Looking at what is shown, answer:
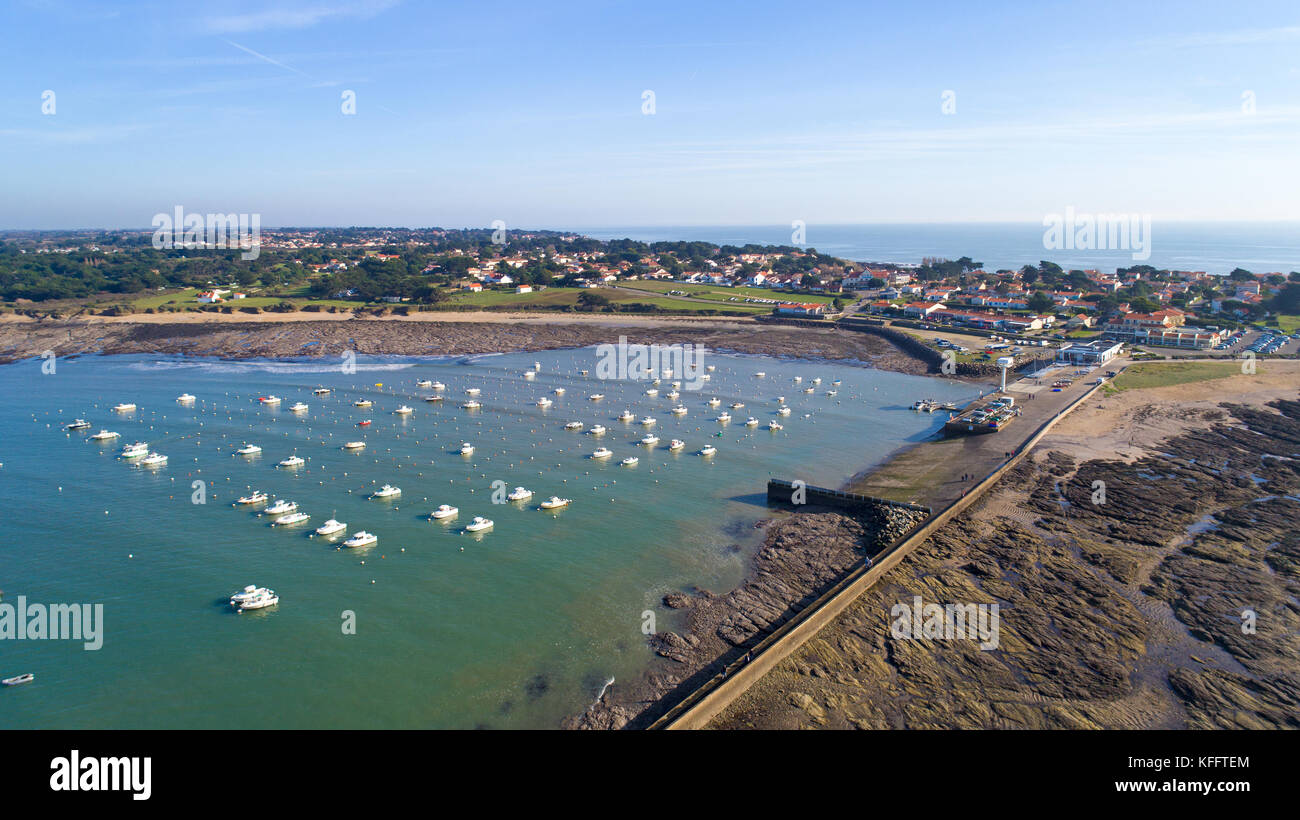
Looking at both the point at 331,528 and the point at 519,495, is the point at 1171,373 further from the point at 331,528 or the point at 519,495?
the point at 331,528

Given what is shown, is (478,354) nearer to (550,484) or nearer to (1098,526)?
(550,484)

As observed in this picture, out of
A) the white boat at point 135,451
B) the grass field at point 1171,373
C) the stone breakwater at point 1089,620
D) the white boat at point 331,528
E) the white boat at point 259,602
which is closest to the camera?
the stone breakwater at point 1089,620

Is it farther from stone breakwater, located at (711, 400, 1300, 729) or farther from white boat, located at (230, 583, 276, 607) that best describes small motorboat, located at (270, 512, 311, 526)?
Result: stone breakwater, located at (711, 400, 1300, 729)

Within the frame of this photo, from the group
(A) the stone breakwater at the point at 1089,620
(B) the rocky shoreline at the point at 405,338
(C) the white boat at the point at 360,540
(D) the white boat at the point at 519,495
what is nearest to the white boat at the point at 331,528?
(C) the white boat at the point at 360,540

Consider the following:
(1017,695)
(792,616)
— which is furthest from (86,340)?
(1017,695)

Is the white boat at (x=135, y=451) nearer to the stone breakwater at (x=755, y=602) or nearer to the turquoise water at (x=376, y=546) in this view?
the turquoise water at (x=376, y=546)

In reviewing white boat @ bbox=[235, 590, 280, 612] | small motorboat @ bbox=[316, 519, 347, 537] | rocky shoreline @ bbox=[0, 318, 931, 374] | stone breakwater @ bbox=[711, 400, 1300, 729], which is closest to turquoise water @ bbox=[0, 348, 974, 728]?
white boat @ bbox=[235, 590, 280, 612]
